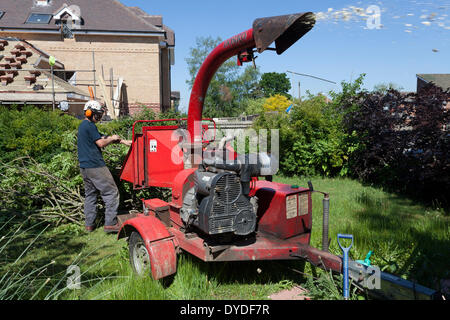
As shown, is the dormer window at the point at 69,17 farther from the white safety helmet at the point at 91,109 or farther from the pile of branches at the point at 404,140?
the white safety helmet at the point at 91,109

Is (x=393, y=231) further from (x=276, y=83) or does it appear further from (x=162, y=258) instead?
(x=276, y=83)

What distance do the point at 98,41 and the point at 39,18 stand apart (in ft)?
14.6

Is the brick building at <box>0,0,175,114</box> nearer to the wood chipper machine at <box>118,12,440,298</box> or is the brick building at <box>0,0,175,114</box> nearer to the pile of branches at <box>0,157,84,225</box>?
the pile of branches at <box>0,157,84,225</box>

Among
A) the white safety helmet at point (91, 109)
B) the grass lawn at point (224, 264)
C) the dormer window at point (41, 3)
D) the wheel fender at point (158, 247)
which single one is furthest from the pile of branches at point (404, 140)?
the dormer window at point (41, 3)

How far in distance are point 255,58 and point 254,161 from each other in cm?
113

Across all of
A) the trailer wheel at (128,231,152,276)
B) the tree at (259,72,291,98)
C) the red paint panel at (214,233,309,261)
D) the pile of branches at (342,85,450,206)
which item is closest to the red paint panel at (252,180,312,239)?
the red paint panel at (214,233,309,261)

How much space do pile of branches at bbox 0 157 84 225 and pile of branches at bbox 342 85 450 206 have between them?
23.1 feet

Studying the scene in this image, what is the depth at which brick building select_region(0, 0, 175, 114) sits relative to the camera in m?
22.5

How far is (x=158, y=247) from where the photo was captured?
142 inches

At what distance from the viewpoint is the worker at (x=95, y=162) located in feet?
18.1

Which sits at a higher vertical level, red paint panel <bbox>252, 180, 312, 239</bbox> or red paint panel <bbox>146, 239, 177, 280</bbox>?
red paint panel <bbox>252, 180, 312, 239</bbox>

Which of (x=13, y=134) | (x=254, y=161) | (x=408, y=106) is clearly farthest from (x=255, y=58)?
(x=13, y=134)

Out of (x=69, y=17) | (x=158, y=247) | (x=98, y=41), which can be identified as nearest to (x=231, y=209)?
(x=158, y=247)
